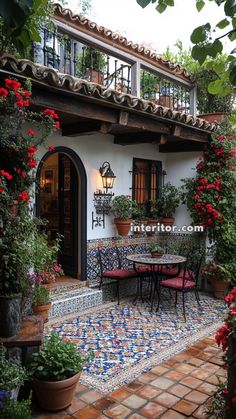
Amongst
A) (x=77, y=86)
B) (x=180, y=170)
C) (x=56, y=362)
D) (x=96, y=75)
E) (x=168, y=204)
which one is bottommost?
(x=56, y=362)

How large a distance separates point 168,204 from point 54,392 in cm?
527

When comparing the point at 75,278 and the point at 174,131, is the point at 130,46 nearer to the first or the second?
the point at 174,131

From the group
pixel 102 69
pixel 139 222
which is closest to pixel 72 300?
pixel 139 222

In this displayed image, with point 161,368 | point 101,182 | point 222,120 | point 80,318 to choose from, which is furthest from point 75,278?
point 222,120

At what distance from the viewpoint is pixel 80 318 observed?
5367mm

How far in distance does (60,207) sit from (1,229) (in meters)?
3.71

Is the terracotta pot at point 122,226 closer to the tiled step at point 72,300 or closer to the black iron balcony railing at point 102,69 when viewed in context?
the tiled step at point 72,300

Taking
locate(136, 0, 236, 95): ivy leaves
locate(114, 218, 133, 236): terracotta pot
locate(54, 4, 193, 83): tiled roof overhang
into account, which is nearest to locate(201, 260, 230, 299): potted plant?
locate(114, 218, 133, 236): terracotta pot

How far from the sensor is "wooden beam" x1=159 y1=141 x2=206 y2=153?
7.31 m

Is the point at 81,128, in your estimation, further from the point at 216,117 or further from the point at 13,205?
the point at 216,117

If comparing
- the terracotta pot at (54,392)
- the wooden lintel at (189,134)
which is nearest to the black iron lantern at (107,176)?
the wooden lintel at (189,134)

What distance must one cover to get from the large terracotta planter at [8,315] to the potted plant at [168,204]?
4.98 meters

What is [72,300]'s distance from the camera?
5594 mm

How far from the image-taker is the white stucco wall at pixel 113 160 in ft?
20.5
